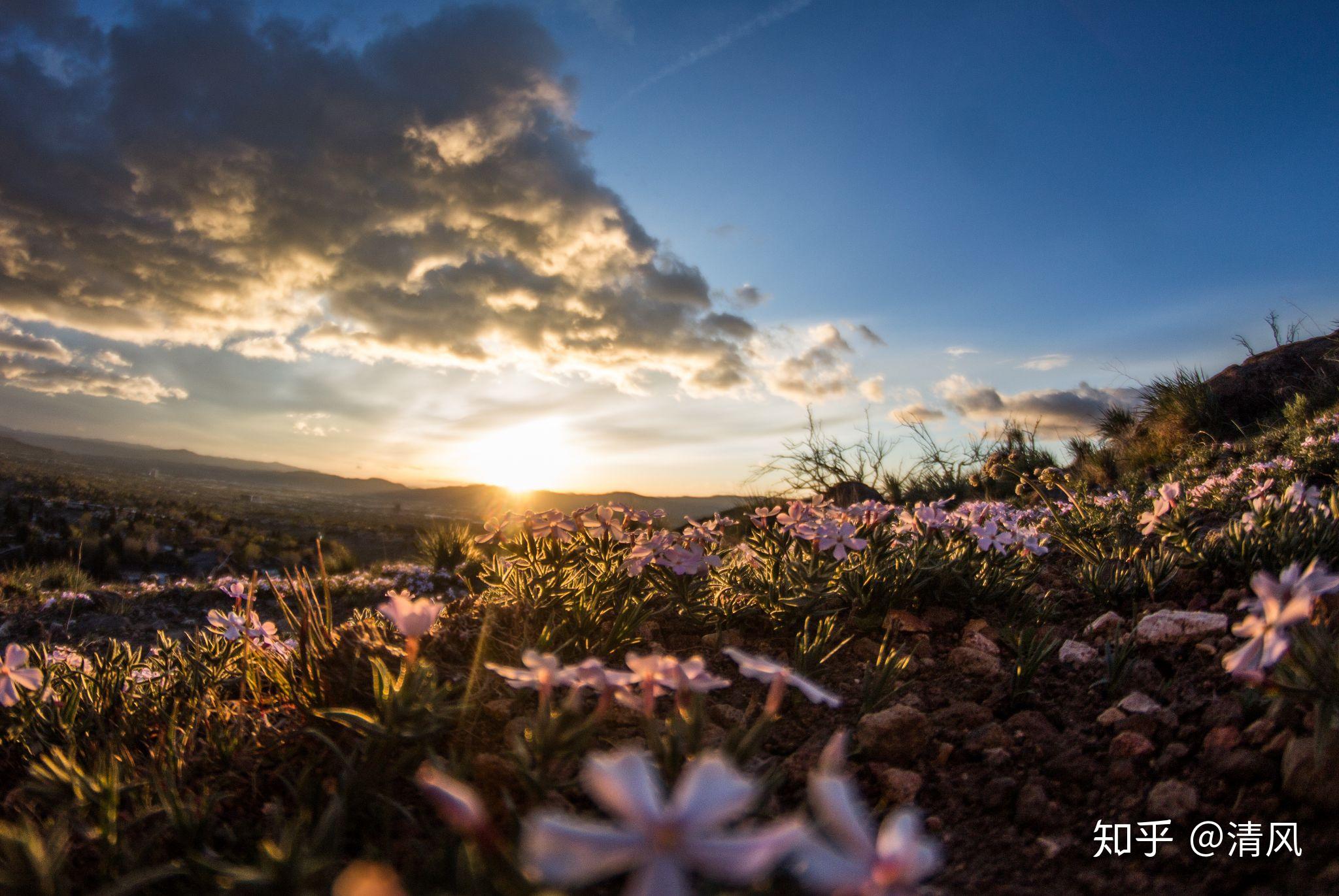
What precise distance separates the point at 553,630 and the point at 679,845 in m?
2.17

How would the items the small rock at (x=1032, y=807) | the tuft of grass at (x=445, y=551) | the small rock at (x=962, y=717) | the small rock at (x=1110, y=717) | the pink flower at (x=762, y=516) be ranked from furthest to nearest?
the tuft of grass at (x=445, y=551)
the pink flower at (x=762, y=516)
the small rock at (x=962, y=717)
the small rock at (x=1110, y=717)
the small rock at (x=1032, y=807)

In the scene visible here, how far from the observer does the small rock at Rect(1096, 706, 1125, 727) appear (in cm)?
220

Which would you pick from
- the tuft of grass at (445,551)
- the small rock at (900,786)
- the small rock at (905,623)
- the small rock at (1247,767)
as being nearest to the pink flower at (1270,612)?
the small rock at (1247,767)

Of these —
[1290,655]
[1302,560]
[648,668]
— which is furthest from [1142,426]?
[648,668]

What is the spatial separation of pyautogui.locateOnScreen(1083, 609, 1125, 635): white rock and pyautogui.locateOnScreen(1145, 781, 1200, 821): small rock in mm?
1365

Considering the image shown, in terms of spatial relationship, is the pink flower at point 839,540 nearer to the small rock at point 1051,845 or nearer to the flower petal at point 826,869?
the small rock at point 1051,845

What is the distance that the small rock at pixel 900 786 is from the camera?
1.91 metres

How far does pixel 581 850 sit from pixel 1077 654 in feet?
9.05

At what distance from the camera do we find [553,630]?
282 cm

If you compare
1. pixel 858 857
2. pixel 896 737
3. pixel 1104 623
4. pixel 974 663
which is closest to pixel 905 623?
pixel 974 663

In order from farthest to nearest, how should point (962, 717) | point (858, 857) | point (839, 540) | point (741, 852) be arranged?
point (839, 540), point (962, 717), point (858, 857), point (741, 852)

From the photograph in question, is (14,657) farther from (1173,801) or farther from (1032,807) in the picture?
(1173,801)

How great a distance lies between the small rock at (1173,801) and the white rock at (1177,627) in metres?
1.10

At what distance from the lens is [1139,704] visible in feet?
7.33
